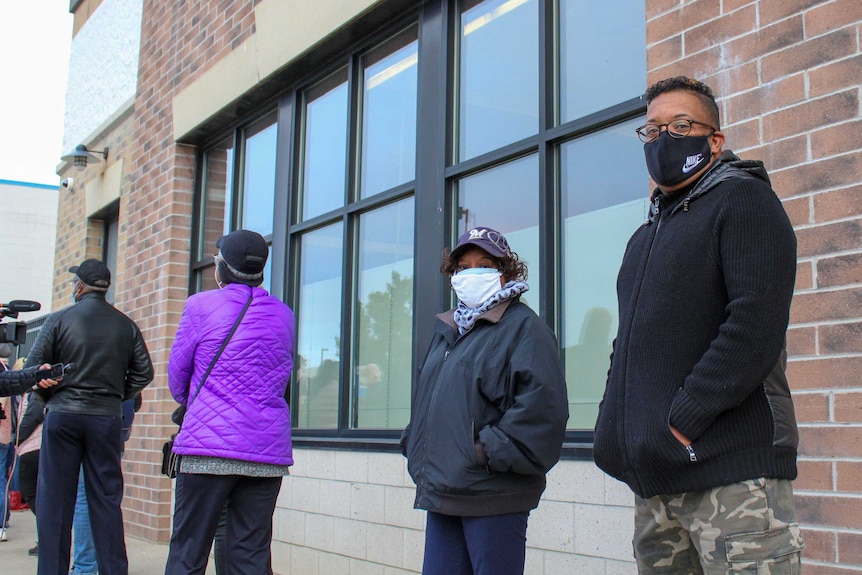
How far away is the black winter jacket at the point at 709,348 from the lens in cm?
222

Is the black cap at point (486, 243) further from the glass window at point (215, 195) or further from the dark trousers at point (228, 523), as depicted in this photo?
the glass window at point (215, 195)

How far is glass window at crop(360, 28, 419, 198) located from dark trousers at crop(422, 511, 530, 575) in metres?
3.03

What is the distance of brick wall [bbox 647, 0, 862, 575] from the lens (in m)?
3.11

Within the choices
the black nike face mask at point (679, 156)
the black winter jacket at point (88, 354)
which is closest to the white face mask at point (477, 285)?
the black nike face mask at point (679, 156)

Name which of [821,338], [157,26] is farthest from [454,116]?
[157,26]

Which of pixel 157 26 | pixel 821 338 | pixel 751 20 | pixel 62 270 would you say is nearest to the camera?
pixel 821 338

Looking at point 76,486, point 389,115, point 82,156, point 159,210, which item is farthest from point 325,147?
point 82,156

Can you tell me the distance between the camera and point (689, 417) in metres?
2.23

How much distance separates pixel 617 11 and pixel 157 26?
233 inches

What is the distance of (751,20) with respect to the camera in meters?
3.63

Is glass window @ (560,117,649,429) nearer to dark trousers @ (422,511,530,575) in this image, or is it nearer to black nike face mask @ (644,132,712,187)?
dark trousers @ (422,511,530,575)

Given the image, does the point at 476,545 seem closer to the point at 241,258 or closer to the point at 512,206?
the point at 241,258

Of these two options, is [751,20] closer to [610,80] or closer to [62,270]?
[610,80]

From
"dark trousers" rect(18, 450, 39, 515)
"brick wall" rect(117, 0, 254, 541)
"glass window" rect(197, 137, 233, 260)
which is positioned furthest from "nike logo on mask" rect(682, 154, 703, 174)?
"glass window" rect(197, 137, 233, 260)
